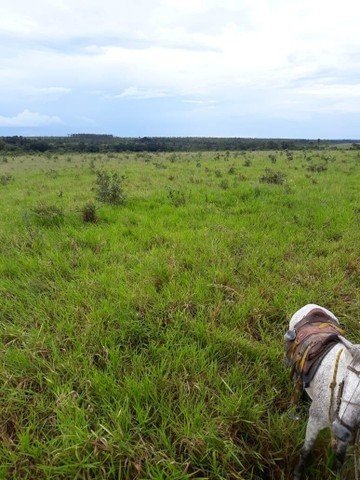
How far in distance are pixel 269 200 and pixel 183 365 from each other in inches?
229

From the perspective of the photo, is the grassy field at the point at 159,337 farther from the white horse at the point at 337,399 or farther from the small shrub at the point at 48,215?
the white horse at the point at 337,399

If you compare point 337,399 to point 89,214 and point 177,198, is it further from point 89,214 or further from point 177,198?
point 177,198

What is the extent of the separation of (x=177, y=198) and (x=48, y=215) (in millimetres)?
2976

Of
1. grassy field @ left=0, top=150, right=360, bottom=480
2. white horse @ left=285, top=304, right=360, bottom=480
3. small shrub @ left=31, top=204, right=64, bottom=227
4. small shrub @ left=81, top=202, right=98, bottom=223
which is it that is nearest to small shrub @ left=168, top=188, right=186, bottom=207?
grassy field @ left=0, top=150, right=360, bottom=480

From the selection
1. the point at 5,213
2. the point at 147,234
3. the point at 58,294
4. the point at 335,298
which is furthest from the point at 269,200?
the point at 5,213

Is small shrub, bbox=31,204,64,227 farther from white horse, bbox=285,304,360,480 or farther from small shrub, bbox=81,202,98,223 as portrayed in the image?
white horse, bbox=285,304,360,480

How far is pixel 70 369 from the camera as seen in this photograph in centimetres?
288

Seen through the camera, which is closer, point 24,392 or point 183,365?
point 24,392

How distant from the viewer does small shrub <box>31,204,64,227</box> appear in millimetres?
6621

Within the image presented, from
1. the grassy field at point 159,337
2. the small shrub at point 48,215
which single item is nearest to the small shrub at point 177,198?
the grassy field at point 159,337

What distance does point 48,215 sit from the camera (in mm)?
6781

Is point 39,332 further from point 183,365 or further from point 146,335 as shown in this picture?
point 183,365

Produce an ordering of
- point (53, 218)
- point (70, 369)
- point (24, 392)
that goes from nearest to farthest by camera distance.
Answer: point (24, 392) < point (70, 369) < point (53, 218)

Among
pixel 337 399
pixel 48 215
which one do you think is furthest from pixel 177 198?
pixel 337 399
